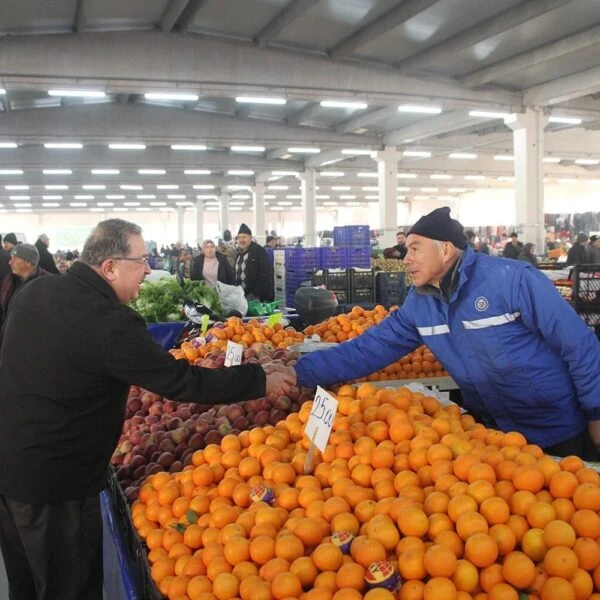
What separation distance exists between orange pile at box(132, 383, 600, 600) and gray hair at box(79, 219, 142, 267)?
2.39 feet

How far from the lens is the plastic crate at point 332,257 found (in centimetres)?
944

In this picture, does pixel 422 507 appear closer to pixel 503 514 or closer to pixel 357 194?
pixel 503 514

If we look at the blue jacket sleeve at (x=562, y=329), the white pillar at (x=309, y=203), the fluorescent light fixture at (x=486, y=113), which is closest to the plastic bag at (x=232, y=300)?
the blue jacket sleeve at (x=562, y=329)

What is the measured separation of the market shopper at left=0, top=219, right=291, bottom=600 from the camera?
1.82 m

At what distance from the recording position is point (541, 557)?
4.68 ft

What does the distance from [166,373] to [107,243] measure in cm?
43

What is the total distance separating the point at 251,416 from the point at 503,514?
1283 millimetres

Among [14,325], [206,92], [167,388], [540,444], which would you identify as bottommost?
[540,444]

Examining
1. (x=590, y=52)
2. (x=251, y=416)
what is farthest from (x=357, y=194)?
(x=251, y=416)

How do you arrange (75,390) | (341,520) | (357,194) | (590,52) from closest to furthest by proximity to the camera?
(341,520)
(75,390)
(590,52)
(357,194)

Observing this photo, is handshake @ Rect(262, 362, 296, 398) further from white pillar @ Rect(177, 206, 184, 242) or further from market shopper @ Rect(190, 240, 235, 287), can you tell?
white pillar @ Rect(177, 206, 184, 242)

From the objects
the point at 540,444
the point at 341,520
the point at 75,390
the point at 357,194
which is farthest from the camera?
the point at 357,194

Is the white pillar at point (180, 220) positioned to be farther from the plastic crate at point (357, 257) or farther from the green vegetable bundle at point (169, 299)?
the green vegetable bundle at point (169, 299)

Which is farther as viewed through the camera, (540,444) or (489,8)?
(489,8)
